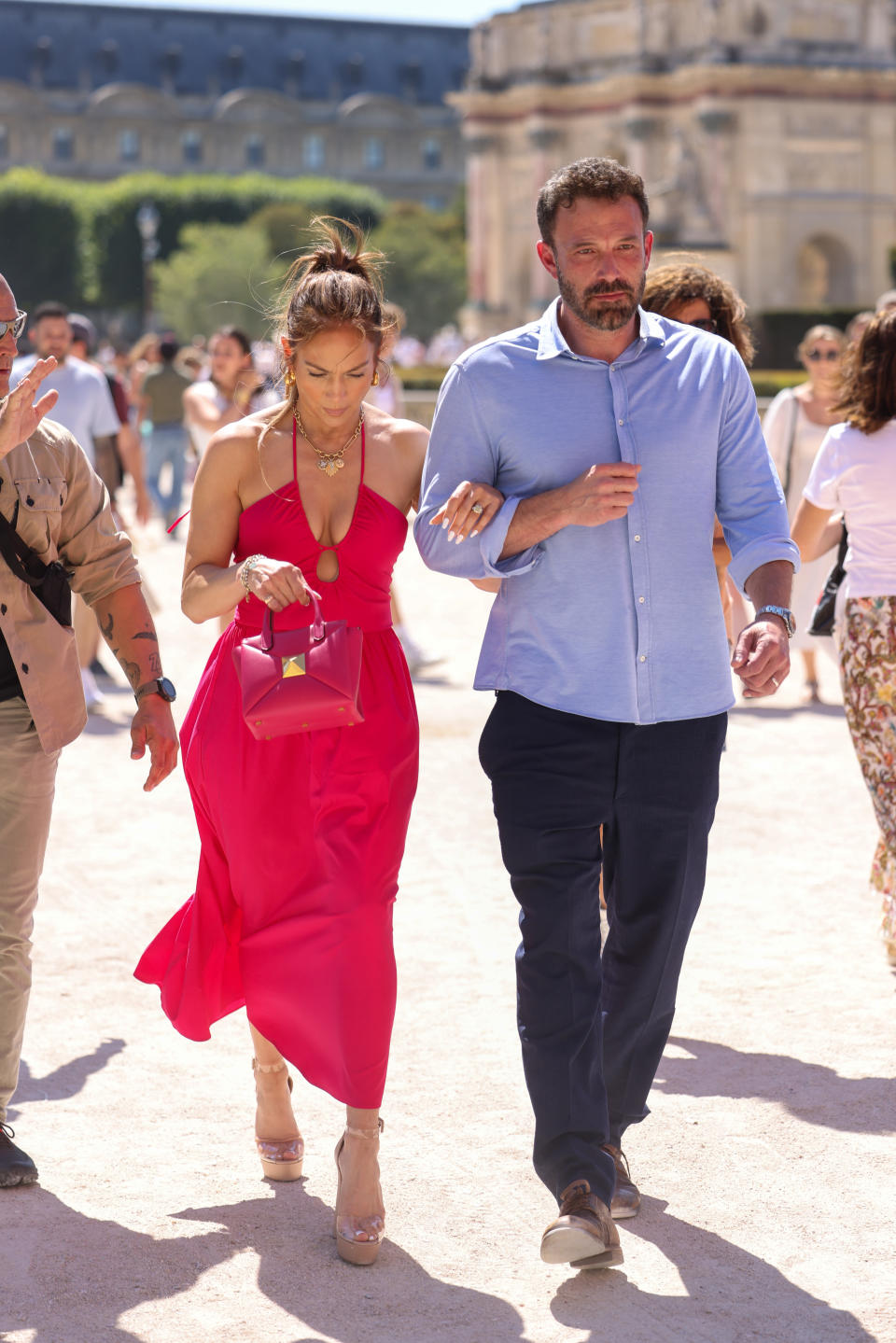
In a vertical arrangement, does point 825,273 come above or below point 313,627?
below

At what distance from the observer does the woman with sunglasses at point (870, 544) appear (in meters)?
5.11

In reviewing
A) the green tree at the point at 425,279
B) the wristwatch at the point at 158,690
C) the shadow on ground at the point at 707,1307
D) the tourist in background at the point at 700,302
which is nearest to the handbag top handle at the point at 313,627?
the wristwatch at the point at 158,690

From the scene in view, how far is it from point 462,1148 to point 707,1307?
0.88 m

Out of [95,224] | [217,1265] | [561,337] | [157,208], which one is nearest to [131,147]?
[95,224]

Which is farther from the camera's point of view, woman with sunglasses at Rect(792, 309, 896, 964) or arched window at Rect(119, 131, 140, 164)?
arched window at Rect(119, 131, 140, 164)

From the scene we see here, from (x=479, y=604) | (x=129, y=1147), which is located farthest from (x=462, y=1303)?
(x=479, y=604)

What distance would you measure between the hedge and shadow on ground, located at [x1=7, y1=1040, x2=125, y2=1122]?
81065mm

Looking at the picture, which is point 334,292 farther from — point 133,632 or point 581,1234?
point 581,1234

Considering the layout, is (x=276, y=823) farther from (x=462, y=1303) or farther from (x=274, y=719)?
(x=462, y=1303)

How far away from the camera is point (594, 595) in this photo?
11.6ft

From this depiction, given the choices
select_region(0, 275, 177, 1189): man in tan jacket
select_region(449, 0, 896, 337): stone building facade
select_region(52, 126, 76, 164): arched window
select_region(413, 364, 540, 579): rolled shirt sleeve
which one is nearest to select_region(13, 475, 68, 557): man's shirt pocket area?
select_region(0, 275, 177, 1189): man in tan jacket

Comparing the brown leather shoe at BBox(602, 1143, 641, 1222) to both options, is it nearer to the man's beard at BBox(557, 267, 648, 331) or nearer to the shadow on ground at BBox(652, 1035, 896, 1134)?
the shadow on ground at BBox(652, 1035, 896, 1134)

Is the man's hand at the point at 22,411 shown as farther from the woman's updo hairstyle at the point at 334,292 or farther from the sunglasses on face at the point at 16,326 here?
the woman's updo hairstyle at the point at 334,292

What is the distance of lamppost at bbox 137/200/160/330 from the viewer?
6850 centimetres
